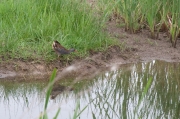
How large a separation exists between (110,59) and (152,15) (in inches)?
42.8

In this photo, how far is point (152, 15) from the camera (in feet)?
25.7

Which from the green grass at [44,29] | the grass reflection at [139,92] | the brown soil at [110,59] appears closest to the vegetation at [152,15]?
the brown soil at [110,59]

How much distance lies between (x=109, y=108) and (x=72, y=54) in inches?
72.0

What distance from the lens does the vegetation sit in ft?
25.3

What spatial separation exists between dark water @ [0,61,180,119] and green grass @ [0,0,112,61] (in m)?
0.63

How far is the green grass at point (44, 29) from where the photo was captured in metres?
6.79

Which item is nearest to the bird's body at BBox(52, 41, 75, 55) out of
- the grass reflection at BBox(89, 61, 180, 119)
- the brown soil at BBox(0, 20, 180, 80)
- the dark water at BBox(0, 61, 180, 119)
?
the brown soil at BBox(0, 20, 180, 80)

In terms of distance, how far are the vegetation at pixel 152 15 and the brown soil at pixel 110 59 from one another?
0.48 feet

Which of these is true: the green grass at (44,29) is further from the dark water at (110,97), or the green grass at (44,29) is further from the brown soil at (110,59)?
the dark water at (110,97)

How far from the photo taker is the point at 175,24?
25.0 ft

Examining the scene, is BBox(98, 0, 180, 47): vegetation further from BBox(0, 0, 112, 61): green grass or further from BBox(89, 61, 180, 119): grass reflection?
BBox(89, 61, 180, 119): grass reflection

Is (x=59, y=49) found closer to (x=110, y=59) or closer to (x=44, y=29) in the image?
(x=44, y=29)

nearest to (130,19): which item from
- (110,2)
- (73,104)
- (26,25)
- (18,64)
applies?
(110,2)

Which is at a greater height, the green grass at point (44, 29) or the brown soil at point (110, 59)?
the green grass at point (44, 29)
